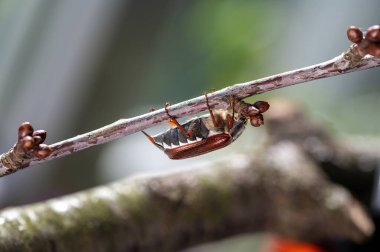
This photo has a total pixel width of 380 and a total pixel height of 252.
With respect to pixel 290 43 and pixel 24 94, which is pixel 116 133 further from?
pixel 290 43

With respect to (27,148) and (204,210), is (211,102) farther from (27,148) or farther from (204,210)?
(204,210)

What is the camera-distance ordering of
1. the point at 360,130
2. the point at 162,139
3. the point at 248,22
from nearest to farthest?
the point at 162,139
the point at 360,130
the point at 248,22

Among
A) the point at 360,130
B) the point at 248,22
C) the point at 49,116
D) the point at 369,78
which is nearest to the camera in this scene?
the point at 360,130

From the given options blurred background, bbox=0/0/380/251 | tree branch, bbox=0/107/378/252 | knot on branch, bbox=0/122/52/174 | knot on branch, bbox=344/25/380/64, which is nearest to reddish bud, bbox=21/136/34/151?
knot on branch, bbox=0/122/52/174

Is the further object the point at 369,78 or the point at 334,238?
the point at 369,78

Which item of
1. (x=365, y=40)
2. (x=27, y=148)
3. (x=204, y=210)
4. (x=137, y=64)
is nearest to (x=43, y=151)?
(x=27, y=148)

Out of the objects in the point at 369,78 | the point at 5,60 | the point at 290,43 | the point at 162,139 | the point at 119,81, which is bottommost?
the point at 369,78

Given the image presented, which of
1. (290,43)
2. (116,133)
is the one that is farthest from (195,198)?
(290,43)
